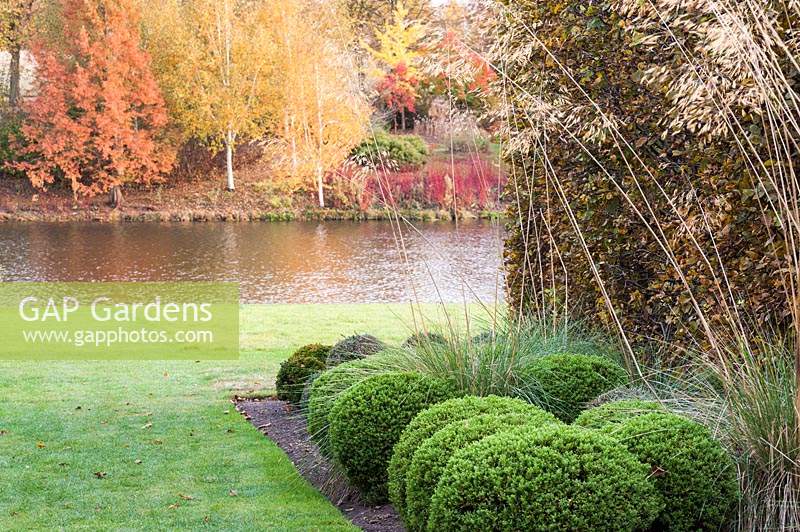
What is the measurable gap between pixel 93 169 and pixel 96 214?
5.19 feet

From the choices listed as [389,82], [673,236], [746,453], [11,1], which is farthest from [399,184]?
[746,453]

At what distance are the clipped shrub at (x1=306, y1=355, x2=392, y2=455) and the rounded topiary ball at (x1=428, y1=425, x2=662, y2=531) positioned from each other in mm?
1652

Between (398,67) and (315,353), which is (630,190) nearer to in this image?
(315,353)

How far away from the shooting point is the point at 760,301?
3.98 meters

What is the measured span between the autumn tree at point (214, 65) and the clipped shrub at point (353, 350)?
19.5 meters

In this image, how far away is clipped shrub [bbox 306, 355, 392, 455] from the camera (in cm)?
442

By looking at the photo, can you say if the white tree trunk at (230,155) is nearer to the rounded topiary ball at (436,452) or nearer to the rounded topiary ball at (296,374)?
the rounded topiary ball at (296,374)

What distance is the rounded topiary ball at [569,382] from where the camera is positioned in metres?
4.03

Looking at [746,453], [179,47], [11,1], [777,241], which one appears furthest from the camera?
[11,1]

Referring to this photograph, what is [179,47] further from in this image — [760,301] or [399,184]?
[760,301]

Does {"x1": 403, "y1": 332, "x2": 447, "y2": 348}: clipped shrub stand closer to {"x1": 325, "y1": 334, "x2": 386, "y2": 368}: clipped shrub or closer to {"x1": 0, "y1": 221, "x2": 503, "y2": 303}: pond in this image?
{"x1": 325, "y1": 334, "x2": 386, "y2": 368}: clipped shrub

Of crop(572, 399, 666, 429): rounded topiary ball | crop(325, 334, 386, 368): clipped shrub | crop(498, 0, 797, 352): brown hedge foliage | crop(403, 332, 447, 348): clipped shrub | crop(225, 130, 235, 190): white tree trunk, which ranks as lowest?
crop(325, 334, 386, 368): clipped shrub

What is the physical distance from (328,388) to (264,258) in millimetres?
13421

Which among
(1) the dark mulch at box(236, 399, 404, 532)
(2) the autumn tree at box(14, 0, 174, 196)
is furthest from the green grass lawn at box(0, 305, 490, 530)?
(2) the autumn tree at box(14, 0, 174, 196)
